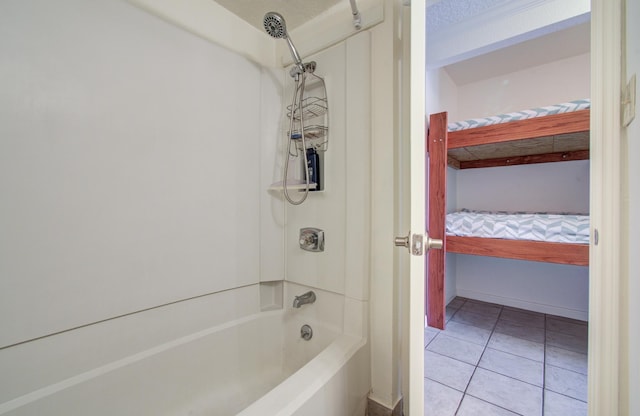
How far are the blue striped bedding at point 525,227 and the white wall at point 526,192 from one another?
75 centimetres

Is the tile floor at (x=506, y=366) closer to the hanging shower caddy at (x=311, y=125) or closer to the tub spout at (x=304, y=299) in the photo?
the tub spout at (x=304, y=299)

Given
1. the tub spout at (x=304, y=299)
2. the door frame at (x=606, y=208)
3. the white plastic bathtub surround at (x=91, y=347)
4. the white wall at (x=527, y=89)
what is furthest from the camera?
the white wall at (x=527, y=89)

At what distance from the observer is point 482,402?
3.95 feet

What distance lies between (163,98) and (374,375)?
5.20ft

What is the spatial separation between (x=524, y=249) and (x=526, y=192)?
1.11m

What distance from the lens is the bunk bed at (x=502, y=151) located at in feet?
4.83

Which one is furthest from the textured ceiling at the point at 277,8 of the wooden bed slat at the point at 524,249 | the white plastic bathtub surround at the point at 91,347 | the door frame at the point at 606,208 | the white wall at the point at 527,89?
the white wall at the point at 527,89

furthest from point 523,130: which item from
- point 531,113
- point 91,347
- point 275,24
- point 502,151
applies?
point 91,347

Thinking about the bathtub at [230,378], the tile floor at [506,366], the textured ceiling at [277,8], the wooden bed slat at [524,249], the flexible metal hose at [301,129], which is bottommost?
the tile floor at [506,366]

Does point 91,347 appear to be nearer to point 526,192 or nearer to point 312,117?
point 312,117

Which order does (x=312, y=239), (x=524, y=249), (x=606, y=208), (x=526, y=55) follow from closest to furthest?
(x=606, y=208)
(x=312, y=239)
(x=524, y=249)
(x=526, y=55)

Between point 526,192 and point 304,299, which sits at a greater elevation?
point 526,192

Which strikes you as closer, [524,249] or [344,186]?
[344,186]

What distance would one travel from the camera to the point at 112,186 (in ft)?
2.97
